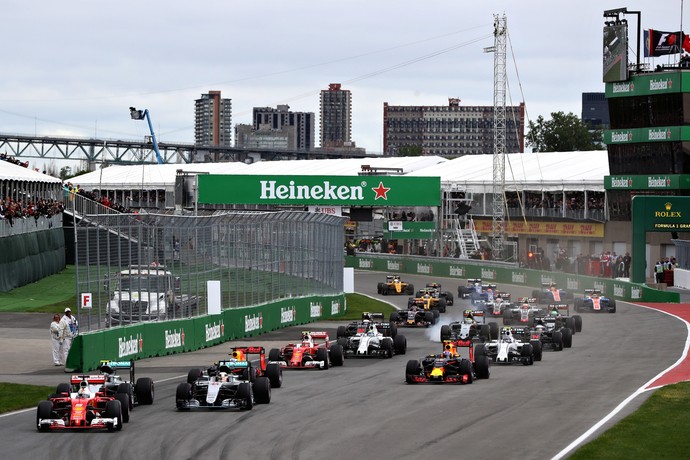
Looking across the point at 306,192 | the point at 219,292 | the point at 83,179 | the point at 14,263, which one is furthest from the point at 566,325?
the point at 83,179

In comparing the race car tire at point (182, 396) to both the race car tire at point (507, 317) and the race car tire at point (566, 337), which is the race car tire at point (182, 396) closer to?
the race car tire at point (566, 337)

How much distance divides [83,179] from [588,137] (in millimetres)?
67928

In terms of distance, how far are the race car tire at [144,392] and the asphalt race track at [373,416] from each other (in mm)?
231

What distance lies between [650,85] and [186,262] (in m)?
37.0

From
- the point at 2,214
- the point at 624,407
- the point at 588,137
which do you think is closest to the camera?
the point at 624,407

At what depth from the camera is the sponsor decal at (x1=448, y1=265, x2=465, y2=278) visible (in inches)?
2923

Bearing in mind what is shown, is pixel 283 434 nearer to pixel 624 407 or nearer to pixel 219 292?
pixel 624 407

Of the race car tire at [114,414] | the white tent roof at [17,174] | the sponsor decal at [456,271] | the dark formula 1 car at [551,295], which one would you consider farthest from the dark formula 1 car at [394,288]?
the race car tire at [114,414]

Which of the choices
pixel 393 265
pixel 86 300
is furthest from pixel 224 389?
pixel 393 265

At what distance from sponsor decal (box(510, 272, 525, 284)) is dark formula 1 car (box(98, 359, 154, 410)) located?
4640 centimetres

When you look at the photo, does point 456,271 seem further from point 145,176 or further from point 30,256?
point 145,176

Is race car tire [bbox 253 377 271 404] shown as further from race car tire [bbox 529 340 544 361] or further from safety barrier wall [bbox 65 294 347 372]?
race car tire [bbox 529 340 544 361]

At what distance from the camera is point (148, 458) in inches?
698

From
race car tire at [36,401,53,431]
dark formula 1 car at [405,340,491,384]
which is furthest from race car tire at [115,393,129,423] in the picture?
dark formula 1 car at [405,340,491,384]
